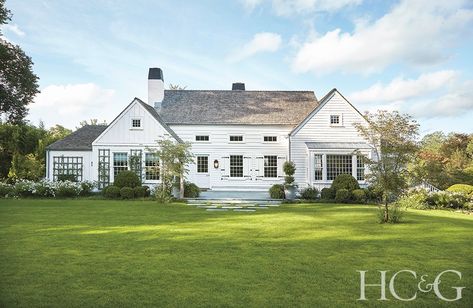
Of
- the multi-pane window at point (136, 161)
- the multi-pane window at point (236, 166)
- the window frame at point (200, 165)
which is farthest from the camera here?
the window frame at point (200, 165)

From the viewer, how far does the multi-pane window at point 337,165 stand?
23.0 m

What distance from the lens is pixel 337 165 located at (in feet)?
75.7

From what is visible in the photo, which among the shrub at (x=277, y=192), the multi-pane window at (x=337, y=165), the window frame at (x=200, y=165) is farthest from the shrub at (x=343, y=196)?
the window frame at (x=200, y=165)

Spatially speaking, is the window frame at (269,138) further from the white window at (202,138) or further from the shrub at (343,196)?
the shrub at (343,196)

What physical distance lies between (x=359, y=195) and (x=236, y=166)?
1006cm

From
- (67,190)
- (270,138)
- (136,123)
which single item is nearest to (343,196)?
(270,138)

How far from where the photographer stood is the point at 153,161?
23031 mm

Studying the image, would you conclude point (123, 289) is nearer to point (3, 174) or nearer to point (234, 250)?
point (234, 250)

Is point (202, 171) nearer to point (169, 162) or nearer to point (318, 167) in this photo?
point (169, 162)

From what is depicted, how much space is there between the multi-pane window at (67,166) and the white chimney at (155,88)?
7.94 metres

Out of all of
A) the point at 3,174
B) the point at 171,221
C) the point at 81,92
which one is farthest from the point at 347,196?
the point at 3,174

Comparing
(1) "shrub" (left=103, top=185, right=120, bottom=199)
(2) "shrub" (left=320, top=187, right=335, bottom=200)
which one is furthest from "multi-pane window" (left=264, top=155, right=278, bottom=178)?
(1) "shrub" (left=103, top=185, right=120, bottom=199)

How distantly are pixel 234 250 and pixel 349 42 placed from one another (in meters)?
6.40

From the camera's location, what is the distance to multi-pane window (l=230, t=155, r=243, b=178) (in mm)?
26781
